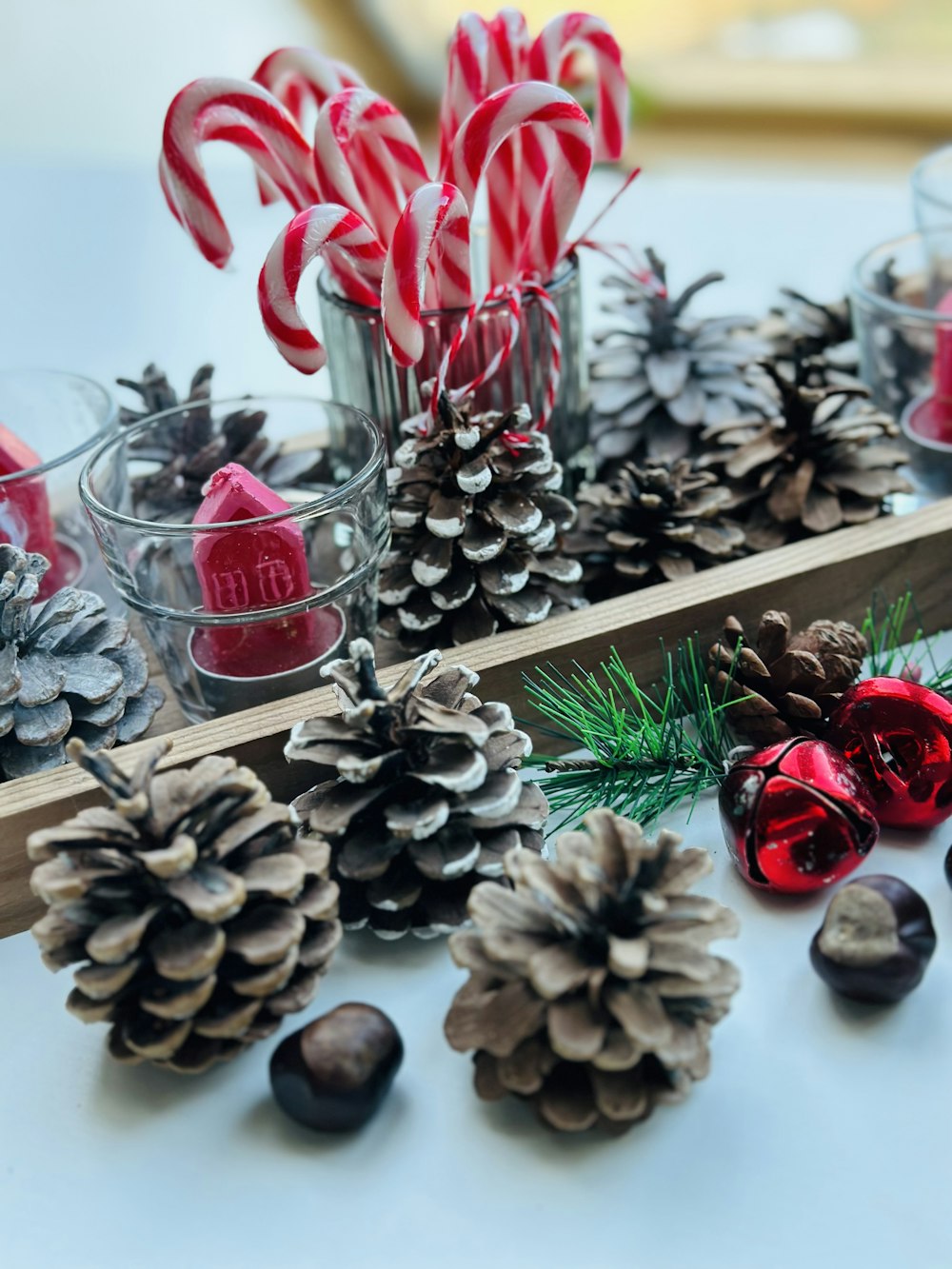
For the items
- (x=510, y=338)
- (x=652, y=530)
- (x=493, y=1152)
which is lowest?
(x=493, y=1152)

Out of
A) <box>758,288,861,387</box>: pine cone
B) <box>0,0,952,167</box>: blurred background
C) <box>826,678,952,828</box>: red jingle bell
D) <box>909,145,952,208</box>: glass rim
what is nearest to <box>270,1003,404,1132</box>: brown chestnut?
<box>826,678,952,828</box>: red jingle bell

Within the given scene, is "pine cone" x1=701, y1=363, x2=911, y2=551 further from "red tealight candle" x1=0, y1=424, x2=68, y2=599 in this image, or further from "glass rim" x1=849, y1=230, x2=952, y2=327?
"red tealight candle" x1=0, y1=424, x2=68, y2=599

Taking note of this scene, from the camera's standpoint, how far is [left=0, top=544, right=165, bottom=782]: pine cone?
629 mm

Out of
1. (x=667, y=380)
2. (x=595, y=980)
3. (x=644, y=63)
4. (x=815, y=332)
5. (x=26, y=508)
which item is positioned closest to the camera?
(x=595, y=980)

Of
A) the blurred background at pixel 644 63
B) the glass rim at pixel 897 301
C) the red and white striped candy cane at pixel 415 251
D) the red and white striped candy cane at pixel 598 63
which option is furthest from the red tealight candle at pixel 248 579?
the blurred background at pixel 644 63

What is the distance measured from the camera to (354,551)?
0.71m

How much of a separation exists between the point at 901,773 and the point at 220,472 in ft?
1.20

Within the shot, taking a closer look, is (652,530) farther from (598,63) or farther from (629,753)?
(598,63)

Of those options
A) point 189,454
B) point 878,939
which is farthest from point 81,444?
point 878,939

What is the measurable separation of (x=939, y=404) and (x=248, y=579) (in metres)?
0.50

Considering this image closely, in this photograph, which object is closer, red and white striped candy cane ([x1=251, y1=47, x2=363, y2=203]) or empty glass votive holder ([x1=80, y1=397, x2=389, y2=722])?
empty glass votive holder ([x1=80, y1=397, x2=389, y2=722])

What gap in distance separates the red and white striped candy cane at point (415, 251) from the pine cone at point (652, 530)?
0.15 meters

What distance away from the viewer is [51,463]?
716 millimetres

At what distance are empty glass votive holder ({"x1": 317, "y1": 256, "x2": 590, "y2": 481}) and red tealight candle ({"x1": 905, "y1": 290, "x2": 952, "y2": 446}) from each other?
0.80ft
